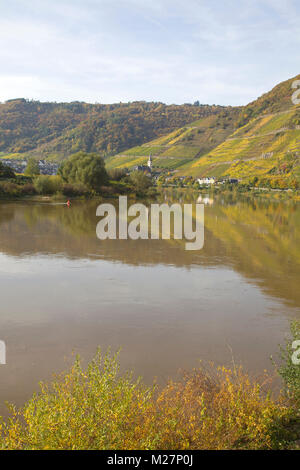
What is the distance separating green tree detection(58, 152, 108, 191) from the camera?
82125 mm

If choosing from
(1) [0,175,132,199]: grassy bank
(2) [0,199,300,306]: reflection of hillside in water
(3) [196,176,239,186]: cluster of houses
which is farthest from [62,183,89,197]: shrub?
(3) [196,176,239,186]: cluster of houses

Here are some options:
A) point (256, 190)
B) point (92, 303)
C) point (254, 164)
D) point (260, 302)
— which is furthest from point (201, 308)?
point (254, 164)

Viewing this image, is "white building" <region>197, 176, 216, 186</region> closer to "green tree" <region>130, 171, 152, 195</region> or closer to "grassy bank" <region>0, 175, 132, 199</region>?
"green tree" <region>130, 171, 152, 195</region>

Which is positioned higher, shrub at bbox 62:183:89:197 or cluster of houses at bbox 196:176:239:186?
cluster of houses at bbox 196:176:239:186

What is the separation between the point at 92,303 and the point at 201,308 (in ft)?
14.2

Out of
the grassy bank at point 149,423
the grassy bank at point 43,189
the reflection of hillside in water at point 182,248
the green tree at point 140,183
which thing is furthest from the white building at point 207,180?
the grassy bank at point 149,423

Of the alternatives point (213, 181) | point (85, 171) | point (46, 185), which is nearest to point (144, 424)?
point (46, 185)

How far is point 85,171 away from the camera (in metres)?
81.8

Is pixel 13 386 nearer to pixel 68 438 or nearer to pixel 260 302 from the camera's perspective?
pixel 68 438

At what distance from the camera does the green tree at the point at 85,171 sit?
82125mm

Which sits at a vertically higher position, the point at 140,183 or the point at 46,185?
the point at 140,183

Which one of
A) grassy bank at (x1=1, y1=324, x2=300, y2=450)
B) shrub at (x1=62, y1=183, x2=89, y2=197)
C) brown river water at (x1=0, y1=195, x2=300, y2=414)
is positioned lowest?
brown river water at (x1=0, y1=195, x2=300, y2=414)

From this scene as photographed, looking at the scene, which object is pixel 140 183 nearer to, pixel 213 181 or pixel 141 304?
pixel 213 181
